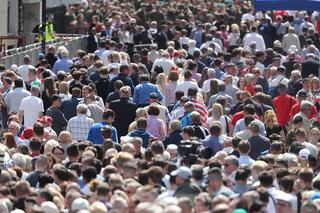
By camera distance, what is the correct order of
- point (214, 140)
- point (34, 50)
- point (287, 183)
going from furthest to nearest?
point (34, 50)
point (214, 140)
point (287, 183)

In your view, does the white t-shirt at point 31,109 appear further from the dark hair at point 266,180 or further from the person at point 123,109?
the dark hair at point 266,180

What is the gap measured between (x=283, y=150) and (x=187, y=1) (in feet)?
108

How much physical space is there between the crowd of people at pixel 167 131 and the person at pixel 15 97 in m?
0.02

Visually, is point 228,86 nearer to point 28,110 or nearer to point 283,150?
point 28,110

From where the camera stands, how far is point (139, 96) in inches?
991

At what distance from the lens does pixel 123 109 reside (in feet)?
78.2

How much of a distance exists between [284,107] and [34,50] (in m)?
10.9

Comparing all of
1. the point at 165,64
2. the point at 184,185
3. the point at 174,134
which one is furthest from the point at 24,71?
the point at 184,185

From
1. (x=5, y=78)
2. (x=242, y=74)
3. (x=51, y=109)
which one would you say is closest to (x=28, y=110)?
(x=51, y=109)

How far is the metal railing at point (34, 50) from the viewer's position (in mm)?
32175

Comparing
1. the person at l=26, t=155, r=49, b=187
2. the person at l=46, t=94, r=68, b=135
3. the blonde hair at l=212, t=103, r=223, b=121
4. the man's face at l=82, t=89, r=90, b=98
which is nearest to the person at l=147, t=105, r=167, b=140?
the blonde hair at l=212, t=103, r=223, b=121

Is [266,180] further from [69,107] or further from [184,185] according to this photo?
[69,107]

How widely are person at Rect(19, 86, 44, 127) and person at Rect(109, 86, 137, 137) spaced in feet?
3.66

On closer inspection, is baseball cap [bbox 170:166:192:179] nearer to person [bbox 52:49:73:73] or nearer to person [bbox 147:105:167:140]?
person [bbox 147:105:167:140]
